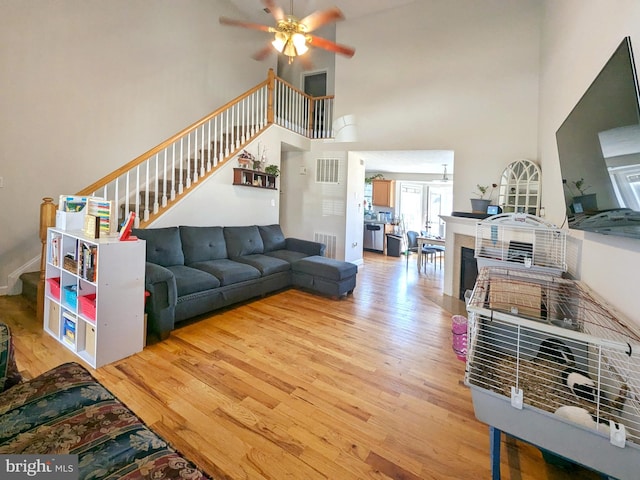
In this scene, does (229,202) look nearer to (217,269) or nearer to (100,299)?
(217,269)

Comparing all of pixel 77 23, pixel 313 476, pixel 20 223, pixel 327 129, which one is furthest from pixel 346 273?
pixel 77 23

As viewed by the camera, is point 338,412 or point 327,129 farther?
point 327,129

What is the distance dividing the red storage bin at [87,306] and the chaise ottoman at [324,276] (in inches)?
92.0

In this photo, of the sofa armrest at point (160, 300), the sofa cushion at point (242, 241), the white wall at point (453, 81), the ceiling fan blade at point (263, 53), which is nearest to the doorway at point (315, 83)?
the white wall at point (453, 81)

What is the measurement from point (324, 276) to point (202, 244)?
1638 millimetres

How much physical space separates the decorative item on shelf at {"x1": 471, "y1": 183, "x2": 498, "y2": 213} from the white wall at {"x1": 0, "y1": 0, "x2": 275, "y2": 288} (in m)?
4.99

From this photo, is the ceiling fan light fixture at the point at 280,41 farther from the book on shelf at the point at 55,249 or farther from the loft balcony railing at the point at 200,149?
the book on shelf at the point at 55,249

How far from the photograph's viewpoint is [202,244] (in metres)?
3.73

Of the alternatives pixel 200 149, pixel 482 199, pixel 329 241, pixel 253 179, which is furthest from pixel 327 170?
pixel 482 199

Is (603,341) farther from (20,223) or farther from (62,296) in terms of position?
(20,223)

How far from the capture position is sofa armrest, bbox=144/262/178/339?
2.49 m

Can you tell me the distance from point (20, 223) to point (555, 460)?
5.33 meters

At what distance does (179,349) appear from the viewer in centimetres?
245

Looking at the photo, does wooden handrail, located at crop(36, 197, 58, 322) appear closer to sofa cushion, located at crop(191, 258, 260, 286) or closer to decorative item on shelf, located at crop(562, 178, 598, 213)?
sofa cushion, located at crop(191, 258, 260, 286)
